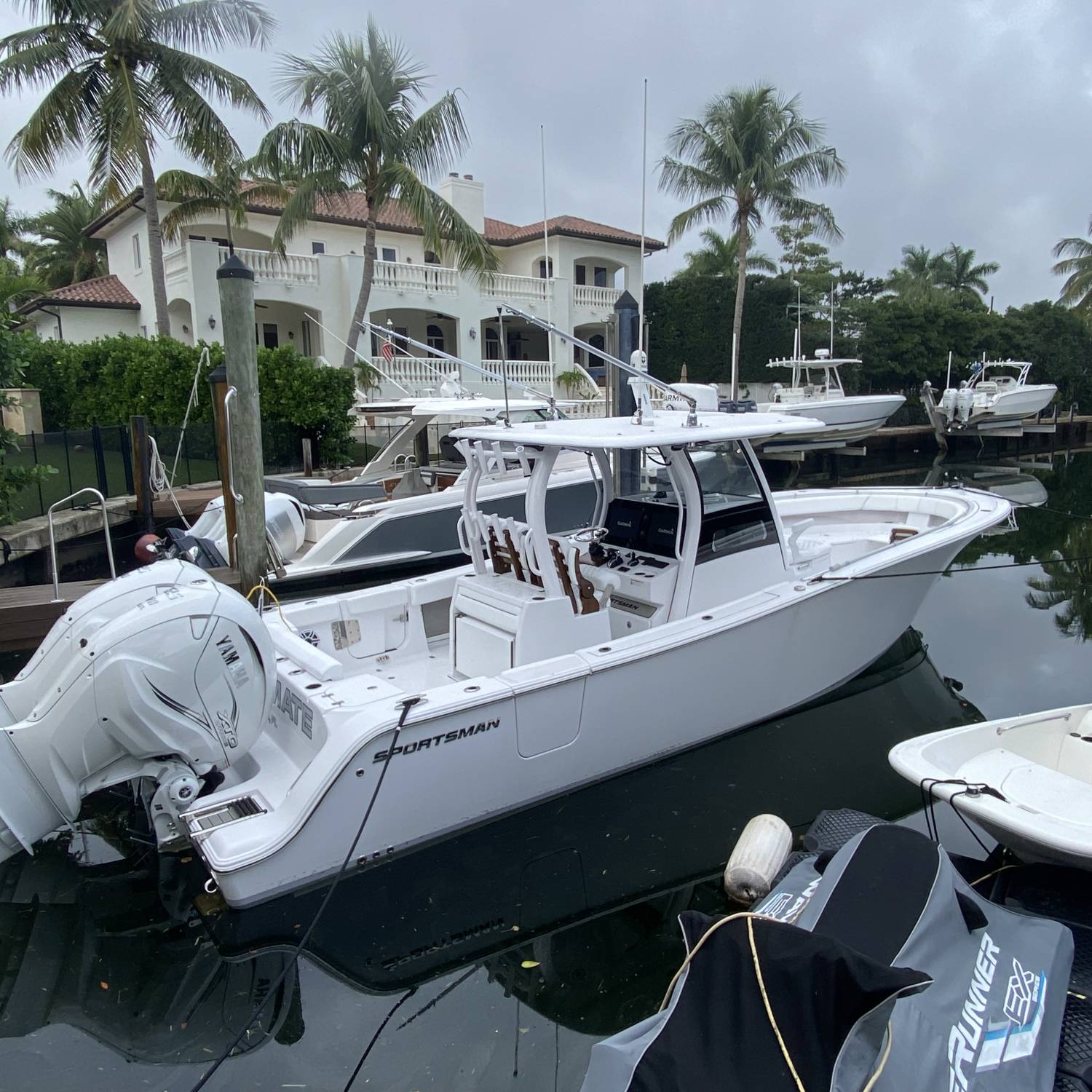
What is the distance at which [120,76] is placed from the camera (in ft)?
50.1

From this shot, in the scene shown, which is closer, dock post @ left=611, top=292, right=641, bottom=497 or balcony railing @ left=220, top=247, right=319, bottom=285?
dock post @ left=611, top=292, right=641, bottom=497

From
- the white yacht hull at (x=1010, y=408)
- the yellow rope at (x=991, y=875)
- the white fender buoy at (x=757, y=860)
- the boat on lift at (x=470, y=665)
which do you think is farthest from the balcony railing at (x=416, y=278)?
the yellow rope at (x=991, y=875)

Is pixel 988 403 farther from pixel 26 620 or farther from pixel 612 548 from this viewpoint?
pixel 26 620

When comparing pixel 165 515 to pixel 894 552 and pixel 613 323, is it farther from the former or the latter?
pixel 894 552

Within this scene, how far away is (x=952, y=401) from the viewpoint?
2245 cm

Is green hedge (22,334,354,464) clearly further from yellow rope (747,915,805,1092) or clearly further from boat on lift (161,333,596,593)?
yellow rope (747,915,805,1092)

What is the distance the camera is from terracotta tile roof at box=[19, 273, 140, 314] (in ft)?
73.2

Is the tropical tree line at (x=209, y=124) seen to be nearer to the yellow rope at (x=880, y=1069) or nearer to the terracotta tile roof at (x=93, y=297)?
the terracotta tile roof at (x=93, y=297)

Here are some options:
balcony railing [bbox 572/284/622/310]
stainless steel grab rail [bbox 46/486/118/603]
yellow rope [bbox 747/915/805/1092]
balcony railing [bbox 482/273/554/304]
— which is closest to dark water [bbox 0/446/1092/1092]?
yellow rope [bbox 747/915/805/1092]

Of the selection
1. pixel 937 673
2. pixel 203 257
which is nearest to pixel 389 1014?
pixel 937 673

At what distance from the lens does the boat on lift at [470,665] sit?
341 cm

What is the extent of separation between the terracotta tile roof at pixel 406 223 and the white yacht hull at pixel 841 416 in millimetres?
6561

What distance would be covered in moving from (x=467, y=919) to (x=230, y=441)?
179 inches

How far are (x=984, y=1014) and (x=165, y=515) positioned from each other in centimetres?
1032
